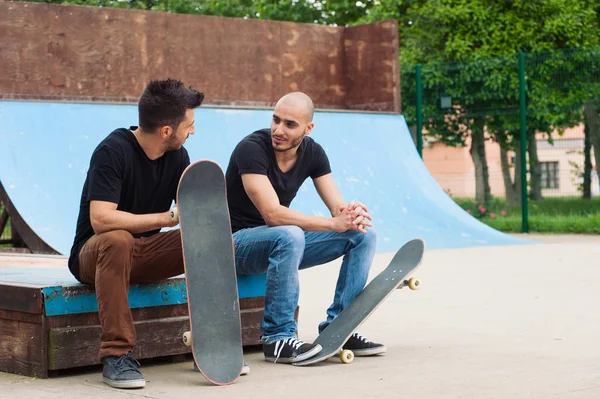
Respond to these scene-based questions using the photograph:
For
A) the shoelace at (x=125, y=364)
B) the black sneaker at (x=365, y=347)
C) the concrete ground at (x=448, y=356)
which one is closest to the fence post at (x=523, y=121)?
the concrete ground at (x=448, y=356)

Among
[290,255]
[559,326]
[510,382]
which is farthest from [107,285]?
[559,326]

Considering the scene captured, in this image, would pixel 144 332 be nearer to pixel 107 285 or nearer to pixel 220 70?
pixel 107 285

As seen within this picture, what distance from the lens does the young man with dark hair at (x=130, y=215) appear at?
3.85 meters

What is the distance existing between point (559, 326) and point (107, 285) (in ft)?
8.30

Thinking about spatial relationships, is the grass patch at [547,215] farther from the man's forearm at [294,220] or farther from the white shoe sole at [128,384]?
the white shoe sole at [128,384]

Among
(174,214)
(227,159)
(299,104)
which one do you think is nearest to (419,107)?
(227,159)

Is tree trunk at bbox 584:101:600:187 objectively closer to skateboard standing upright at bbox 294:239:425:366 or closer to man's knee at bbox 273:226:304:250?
skateboard standing upright at bbox 294:239:425:366

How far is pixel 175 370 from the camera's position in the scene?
428cm

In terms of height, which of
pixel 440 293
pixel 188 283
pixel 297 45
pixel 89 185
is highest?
pixel 297 45

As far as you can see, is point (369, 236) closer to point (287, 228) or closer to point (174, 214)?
point (287, 228)

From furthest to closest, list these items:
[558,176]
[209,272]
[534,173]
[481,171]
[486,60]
→ [558,176], [534,173], [481,171], [486,60], [209,272]

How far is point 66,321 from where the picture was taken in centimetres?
402

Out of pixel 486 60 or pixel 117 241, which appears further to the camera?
pixel 486 60

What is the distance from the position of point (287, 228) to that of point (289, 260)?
0.14 m
